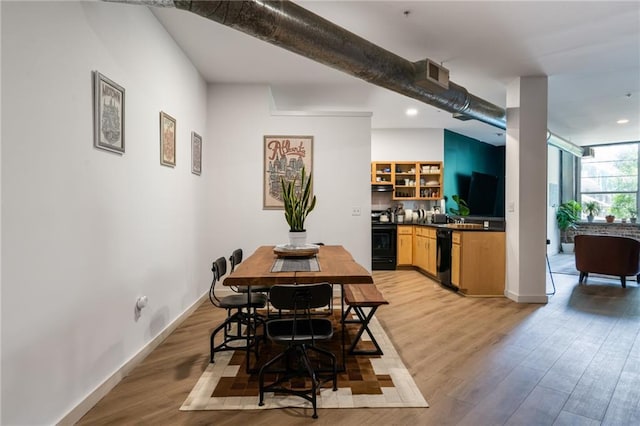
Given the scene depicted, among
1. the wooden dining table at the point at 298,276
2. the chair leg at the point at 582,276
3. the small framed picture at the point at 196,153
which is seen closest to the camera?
the wooden dining table at the point at 298,276

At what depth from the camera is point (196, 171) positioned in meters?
4.11

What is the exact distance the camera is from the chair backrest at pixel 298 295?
196cm

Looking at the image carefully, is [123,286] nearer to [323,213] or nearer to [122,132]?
[122,132]

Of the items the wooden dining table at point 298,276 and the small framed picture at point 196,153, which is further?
the small framed picture at point 196,153

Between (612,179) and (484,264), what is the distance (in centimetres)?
670

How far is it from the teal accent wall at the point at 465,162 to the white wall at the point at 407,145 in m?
0.24

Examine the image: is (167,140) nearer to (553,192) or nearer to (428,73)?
(428,73)

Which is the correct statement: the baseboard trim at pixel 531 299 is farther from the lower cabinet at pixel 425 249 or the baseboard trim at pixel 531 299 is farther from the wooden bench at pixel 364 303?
the wooden bench at pixel 364 303

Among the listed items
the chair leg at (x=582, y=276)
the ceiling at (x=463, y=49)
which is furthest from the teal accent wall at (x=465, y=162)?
the chair leg at (x=582, y=276)

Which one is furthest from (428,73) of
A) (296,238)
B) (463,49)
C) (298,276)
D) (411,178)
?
(411,178)

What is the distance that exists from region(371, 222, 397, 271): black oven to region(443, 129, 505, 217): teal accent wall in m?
1.75

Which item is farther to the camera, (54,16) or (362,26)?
(362,26)

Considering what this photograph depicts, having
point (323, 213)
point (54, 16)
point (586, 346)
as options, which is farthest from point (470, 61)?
point (54, 16)

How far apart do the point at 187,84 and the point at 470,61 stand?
10.4 feet
